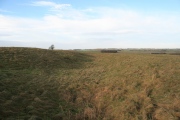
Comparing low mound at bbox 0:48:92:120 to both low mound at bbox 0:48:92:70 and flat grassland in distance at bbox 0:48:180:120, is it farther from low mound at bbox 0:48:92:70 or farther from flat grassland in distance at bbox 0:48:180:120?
low mound at bbox 0:48:92:70

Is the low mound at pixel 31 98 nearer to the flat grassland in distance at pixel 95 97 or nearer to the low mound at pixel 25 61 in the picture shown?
the flat grassland in distance at pixel 95 97

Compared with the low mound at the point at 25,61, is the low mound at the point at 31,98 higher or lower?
lower

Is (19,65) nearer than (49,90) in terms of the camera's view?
No

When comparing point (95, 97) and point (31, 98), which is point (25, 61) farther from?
point (95, 97)

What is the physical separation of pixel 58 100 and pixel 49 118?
3.02 m

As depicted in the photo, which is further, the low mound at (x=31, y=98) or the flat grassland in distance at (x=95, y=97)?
the flat grassland in distance at (x=95, y=97)

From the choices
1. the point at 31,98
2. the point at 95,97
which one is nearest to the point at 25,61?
the point at 31,98

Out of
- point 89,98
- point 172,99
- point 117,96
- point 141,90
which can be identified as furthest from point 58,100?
point 172,99

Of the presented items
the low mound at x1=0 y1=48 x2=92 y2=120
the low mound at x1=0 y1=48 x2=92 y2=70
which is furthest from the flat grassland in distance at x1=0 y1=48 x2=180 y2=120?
the low mound at x1=0 y1=48 x2=92 y2=70

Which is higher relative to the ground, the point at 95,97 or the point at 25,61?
the point at 25,61

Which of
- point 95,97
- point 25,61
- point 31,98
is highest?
point 25,61

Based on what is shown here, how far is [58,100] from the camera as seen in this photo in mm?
15688

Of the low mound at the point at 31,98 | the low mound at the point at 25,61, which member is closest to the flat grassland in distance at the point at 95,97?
the low mound at the point at 31,98

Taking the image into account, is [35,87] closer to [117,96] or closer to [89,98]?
[89,98]
